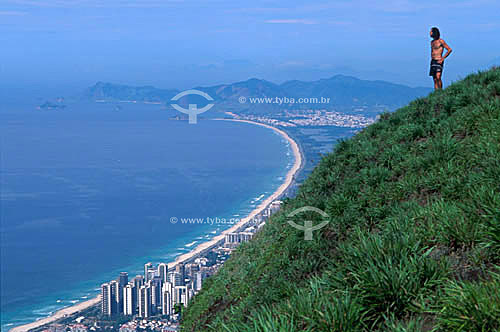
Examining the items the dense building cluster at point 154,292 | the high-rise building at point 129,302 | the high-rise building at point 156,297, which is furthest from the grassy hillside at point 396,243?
the high-rise building at point 129,302

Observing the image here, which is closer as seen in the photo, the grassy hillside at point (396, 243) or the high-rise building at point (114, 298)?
the grassy hillside at point (396, 243)

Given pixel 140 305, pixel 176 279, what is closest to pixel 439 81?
pixel 176 279

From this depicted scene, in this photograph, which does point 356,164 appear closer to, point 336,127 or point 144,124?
point 336,127

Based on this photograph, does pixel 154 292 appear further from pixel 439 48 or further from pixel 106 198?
pixel 106 198

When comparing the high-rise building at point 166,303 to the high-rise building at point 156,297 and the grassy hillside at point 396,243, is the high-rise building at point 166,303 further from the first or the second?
the grassy hillside at point 396,243

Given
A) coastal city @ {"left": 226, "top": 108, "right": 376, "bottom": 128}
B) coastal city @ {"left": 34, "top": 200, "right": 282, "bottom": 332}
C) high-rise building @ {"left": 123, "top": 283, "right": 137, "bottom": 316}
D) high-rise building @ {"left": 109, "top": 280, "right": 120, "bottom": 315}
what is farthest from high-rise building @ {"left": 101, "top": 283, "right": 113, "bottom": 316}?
coastal city @ {"left": 226, "top": 108, "right": 376, "bottom": 128}
